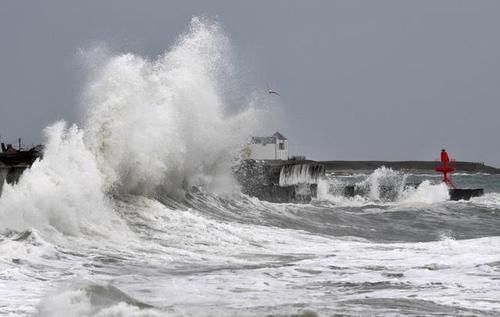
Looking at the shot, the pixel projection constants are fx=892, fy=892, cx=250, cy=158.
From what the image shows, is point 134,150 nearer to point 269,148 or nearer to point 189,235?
point 189,235

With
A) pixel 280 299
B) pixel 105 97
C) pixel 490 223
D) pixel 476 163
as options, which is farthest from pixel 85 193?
pixel 476 163

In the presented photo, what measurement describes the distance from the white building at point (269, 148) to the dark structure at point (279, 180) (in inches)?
825

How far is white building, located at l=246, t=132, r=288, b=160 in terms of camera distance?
56312 millimetres

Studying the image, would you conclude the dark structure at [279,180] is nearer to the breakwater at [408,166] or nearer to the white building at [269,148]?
the white building at [269,148]

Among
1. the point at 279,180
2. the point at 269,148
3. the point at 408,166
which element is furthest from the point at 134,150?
the point at 408,166

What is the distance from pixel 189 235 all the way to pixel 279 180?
57.3 ft

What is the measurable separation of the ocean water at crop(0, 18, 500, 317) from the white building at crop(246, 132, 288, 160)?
30.2 metres

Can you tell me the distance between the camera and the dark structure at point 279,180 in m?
24.8

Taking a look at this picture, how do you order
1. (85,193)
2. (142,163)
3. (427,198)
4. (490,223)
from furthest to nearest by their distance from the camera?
(427,198)
(490,223)
(142,163)
(85,193)

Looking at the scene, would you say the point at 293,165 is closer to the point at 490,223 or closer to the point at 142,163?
the point at 490,223

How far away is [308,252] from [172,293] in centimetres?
462

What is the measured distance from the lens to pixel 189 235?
45.0 ft

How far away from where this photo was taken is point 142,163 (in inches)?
709

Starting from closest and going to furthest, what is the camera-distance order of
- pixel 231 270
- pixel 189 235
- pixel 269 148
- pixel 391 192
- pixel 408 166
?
1. pixel 231 270
2. pixel 189 235
3. pixel 391 192
4. pixel 269 148
5. pixel 408 166
